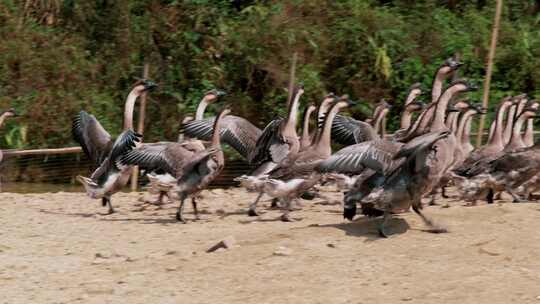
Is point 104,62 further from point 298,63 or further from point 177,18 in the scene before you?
point 298,63

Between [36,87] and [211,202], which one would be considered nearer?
[211,202]

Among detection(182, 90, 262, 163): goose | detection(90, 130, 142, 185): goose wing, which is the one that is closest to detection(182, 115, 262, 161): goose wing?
detection(182, 90, 262, 163): goose

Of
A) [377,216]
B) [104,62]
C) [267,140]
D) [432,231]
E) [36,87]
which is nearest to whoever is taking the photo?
[432,231]

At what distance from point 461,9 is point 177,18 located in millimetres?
6875

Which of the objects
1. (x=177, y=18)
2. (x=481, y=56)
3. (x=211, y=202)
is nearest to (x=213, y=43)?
(x=177, y=18)

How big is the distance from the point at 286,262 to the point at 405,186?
1.97m

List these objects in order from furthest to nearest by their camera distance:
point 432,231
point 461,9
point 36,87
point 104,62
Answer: point 461,9 → point 104,62 → point 36,87 → point 432,231

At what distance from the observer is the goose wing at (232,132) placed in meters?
15.5

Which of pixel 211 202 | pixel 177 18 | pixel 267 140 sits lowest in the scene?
pixel 211 202

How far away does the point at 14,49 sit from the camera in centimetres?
2167

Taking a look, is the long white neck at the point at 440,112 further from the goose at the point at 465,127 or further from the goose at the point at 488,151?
→ the goose at the point at 465,127

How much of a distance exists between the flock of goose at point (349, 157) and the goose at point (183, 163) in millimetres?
14

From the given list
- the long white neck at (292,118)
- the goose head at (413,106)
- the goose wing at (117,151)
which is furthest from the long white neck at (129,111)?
the goose head at (413,106)

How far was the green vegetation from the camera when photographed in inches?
878
